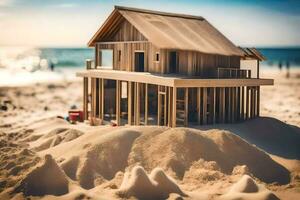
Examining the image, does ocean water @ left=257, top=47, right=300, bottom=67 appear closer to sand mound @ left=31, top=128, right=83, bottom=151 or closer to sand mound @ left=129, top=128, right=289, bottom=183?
sand mound @ left=31, top=128, right=83, bottom=151

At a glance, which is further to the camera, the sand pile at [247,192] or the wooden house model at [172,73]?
the wooden house model at [172,73]

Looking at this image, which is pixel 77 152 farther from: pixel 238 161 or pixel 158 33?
pixel 158 33

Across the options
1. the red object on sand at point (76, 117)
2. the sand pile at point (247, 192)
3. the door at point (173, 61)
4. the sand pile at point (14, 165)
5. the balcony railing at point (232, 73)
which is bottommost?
the sand pile at point (247, 192)

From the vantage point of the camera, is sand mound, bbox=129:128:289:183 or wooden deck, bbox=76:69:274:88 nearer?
sand mound, bbox=129:128:289:183

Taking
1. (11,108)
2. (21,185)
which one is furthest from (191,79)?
(11,108)

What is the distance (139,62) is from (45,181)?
12086 millimetres

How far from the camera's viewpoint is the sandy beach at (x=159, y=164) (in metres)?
13.0

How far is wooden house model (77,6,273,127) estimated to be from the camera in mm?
20359

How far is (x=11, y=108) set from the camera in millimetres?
33312

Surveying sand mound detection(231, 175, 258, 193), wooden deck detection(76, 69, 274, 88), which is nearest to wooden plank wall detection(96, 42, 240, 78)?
wooden deck detection(76, 69, 274, 88)

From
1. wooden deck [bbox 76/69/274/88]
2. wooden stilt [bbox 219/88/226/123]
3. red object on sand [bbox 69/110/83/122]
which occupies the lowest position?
red object on sand [bbox 69/110/83/122]

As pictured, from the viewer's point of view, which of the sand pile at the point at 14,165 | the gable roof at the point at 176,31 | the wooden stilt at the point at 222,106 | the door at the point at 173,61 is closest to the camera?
the sand pile at the point at 14,165

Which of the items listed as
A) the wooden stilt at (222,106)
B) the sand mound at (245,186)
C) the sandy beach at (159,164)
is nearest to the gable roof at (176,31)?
the wooden stilt at (222,106)

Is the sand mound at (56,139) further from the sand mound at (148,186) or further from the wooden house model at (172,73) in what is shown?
the sand mound at (148,186)
